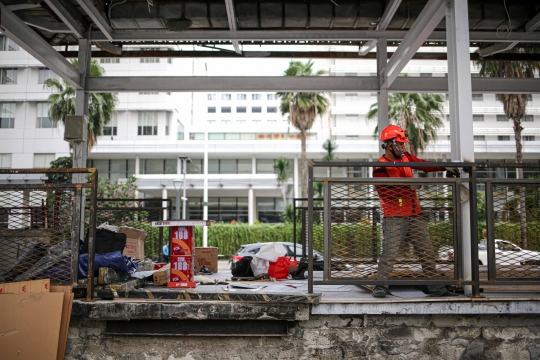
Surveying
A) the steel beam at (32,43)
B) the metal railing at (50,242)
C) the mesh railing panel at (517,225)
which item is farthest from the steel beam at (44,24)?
the mesh railing panel at (517,225)

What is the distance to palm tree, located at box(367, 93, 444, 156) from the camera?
2931 centimetres

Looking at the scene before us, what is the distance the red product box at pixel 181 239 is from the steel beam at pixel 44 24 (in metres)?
4.76

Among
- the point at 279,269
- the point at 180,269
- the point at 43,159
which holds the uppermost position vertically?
the point at 43,159

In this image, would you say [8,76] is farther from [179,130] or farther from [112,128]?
[179,130]

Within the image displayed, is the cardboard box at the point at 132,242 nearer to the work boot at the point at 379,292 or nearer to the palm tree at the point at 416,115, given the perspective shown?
the work boot at the point at 379,292

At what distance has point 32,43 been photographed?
680 centimetres

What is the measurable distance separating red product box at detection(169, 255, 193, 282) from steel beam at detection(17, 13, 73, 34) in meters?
4.94

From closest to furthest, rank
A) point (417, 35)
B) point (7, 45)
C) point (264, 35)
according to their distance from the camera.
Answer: point (417, 35) < point (264, 35) < point (7, 45)

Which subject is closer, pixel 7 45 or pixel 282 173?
pixel 7 45

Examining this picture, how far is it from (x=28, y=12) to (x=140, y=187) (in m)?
36.1

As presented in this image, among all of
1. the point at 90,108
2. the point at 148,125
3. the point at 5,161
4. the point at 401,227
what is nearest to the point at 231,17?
the point at 401,227

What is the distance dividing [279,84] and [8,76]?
34.2 metres

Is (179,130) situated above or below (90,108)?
above

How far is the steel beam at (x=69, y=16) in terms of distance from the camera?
7028mm
